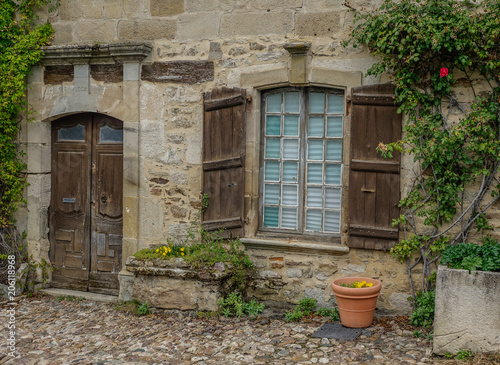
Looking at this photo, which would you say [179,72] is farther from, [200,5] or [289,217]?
[289,217]

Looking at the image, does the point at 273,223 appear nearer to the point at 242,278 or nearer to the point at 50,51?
the point at 242,278

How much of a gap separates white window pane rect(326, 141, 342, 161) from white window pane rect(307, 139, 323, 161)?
0.25 feet

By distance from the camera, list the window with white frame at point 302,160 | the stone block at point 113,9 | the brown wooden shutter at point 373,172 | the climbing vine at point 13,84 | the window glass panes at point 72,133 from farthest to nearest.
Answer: the window glass panes at point 72,133 < the climbing vine at point 13,84 < the stone block at point 113,9 < the window with white frame at point 302,160 < the brown wooden shutter at point 373,172

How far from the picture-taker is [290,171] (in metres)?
6.19

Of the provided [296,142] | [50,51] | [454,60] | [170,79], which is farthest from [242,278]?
[50,51]

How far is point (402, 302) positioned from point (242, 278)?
1.67m

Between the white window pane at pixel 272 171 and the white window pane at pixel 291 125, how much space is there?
1.18ft

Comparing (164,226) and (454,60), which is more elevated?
(454,60)

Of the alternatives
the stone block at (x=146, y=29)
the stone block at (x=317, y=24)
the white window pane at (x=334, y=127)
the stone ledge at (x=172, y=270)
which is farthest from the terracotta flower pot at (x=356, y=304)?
the stone block at (x=146, y=29)

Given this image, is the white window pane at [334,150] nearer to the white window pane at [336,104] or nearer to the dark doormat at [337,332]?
the white window pane at [336,104]

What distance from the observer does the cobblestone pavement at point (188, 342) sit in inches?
188

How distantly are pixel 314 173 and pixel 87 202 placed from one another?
291 cm

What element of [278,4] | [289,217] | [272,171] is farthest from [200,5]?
Answer: [289,217]

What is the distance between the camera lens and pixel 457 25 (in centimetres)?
501
